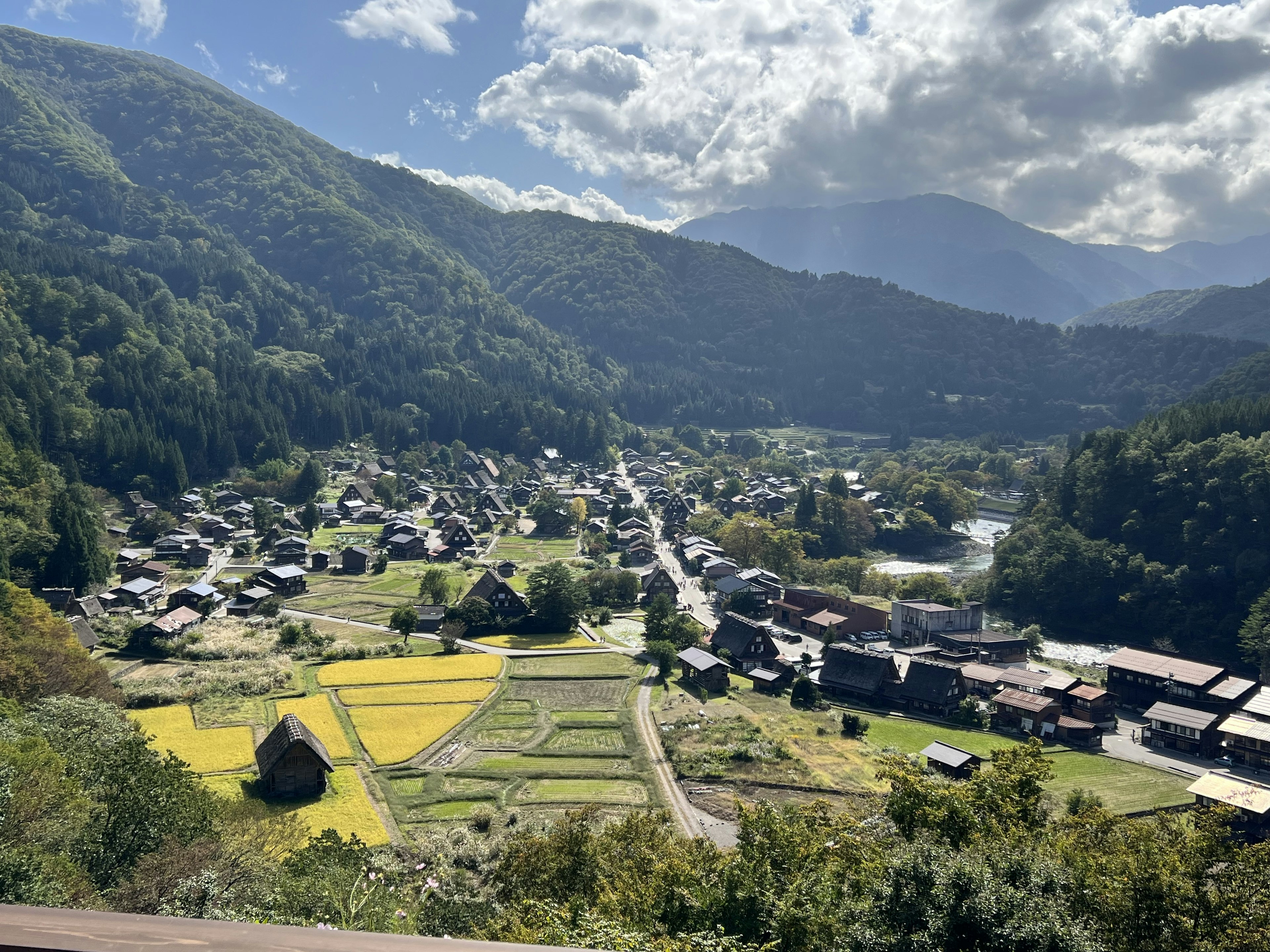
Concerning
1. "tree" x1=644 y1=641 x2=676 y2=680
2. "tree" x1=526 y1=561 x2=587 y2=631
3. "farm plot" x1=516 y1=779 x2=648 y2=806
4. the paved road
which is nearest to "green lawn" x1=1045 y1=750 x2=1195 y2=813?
the paved road

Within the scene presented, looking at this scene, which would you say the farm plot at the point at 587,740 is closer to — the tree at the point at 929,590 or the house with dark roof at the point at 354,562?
the tree at the point at 929,590

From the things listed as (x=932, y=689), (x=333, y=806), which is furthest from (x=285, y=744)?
(x=932, y=689)

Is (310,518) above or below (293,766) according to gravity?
above

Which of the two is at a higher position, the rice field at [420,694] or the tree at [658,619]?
the tree at [658,619]

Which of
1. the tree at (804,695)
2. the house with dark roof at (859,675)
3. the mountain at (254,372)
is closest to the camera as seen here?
the tree at (804,695)

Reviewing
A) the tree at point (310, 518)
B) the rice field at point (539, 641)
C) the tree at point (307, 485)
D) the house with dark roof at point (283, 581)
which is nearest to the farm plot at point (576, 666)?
the rice field at point (539, 641)

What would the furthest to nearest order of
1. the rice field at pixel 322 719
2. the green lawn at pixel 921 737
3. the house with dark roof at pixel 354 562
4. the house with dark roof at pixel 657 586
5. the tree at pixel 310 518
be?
the tree at pixel 310 518 < the house with dark roof at pixel 354 562 < the house with dark roof at pixel 657 586 < the green lawn at pixel 921 737 < the rice field at pixel 322 719

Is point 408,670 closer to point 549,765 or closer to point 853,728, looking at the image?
point 549,765

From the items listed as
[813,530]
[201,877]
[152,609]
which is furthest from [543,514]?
[201,877]
